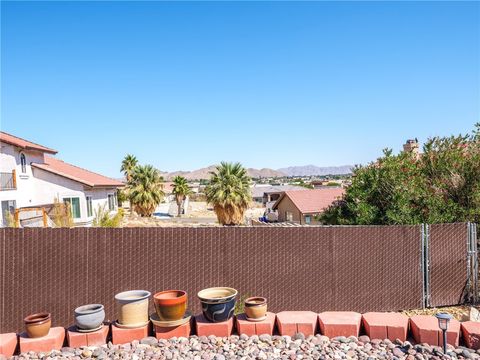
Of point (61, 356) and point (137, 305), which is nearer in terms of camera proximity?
point (61, 356)

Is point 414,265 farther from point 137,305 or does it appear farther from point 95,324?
point 95,324

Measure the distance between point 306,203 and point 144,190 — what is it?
55.1 feet

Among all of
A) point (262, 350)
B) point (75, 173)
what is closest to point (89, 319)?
point (262, 350)

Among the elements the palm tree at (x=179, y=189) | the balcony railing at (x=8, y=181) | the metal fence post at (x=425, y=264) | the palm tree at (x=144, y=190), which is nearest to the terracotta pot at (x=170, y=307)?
the metal fence post at (x=425, y=264)

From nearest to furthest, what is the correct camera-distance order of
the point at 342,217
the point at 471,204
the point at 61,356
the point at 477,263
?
1. the point at 61,356
2. the point at 477,263
3. the point at 471,204
4. the point at 342,217

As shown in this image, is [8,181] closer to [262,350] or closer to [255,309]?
[255,309]

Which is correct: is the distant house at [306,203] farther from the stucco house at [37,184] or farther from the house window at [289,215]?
the stucco house at [37,184]

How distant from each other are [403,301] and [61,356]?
6.01 metres

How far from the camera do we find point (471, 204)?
866cm

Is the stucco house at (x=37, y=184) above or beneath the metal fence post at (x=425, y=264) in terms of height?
above

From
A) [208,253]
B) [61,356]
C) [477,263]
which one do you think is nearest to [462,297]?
[477,263]

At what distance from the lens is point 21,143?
20.0 metres

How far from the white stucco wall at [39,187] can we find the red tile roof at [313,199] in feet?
51.2

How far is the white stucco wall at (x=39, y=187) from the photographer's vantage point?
64.9 ft
